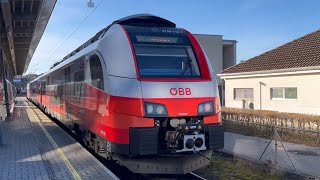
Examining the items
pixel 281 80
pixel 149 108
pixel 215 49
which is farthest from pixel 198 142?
pixel 215 49

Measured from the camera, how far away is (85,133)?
10.7 m

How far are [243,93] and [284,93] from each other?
4.37 metres

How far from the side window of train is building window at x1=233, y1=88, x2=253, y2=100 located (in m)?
16.3

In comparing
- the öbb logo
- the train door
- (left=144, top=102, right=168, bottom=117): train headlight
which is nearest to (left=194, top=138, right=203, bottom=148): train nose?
(left=144, top=102, right=168, bottom=117): train headlight

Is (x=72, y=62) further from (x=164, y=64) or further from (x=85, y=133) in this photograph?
(x=164, y=64)

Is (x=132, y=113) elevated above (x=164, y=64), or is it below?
below

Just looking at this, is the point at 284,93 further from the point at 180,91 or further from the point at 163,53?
the point at 180,91

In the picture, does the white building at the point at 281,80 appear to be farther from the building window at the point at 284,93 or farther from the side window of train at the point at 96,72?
the side window of train at the point at 96,72

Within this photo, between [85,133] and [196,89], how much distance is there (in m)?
3.94

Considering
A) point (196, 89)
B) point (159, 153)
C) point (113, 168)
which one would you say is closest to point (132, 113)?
point (159, 153)

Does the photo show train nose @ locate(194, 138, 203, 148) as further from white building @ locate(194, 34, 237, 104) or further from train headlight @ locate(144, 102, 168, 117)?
white building @ locate(194, 34, 237, 104)

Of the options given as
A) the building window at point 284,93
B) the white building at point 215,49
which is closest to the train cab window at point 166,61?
the building window at point 284,93

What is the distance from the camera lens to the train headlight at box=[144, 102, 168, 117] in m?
7.55

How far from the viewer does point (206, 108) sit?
26.6ft
